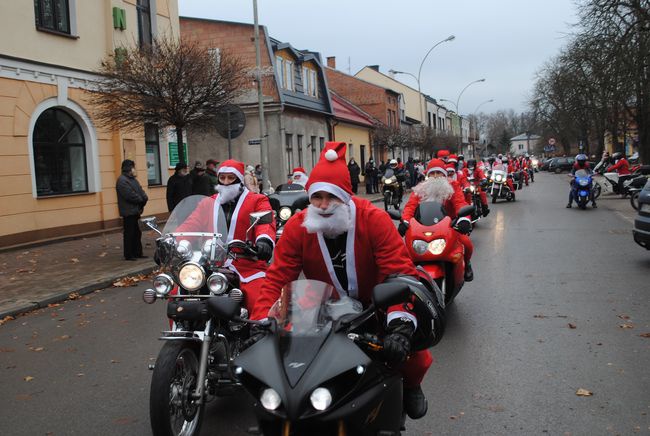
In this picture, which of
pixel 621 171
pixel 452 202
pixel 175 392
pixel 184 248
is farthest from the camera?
pixel 621 171

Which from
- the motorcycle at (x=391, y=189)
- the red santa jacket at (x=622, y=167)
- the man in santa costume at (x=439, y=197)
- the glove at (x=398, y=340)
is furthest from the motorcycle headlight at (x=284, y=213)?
the red santa jacket at (x=622, y=167)

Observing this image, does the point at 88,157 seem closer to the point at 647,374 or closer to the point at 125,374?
the point at 125,374

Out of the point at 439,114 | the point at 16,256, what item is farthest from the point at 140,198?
the point at 439,114

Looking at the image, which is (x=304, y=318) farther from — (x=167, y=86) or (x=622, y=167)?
(x=622, y=167)

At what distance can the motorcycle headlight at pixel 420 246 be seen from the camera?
270 inches

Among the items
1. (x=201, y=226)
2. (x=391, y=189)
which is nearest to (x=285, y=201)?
(x=201, y=226)

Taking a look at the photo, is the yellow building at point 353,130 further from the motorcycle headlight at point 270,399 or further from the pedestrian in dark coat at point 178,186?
the motorcycle headlight at point 270,399

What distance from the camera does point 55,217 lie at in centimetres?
1588

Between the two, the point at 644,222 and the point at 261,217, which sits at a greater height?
the point at 261,217

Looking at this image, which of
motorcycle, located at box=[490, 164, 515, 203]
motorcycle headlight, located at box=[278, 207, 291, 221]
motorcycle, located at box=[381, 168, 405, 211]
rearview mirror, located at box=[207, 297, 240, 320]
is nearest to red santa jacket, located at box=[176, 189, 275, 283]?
rearview mirror, located at box=[207, 297, 240, 320]

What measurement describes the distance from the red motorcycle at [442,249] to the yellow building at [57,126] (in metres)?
9.04

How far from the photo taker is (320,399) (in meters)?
2.47

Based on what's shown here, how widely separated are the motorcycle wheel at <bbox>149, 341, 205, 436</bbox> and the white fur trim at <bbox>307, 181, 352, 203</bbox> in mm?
1410

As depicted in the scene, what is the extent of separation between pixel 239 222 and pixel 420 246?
2524mm
